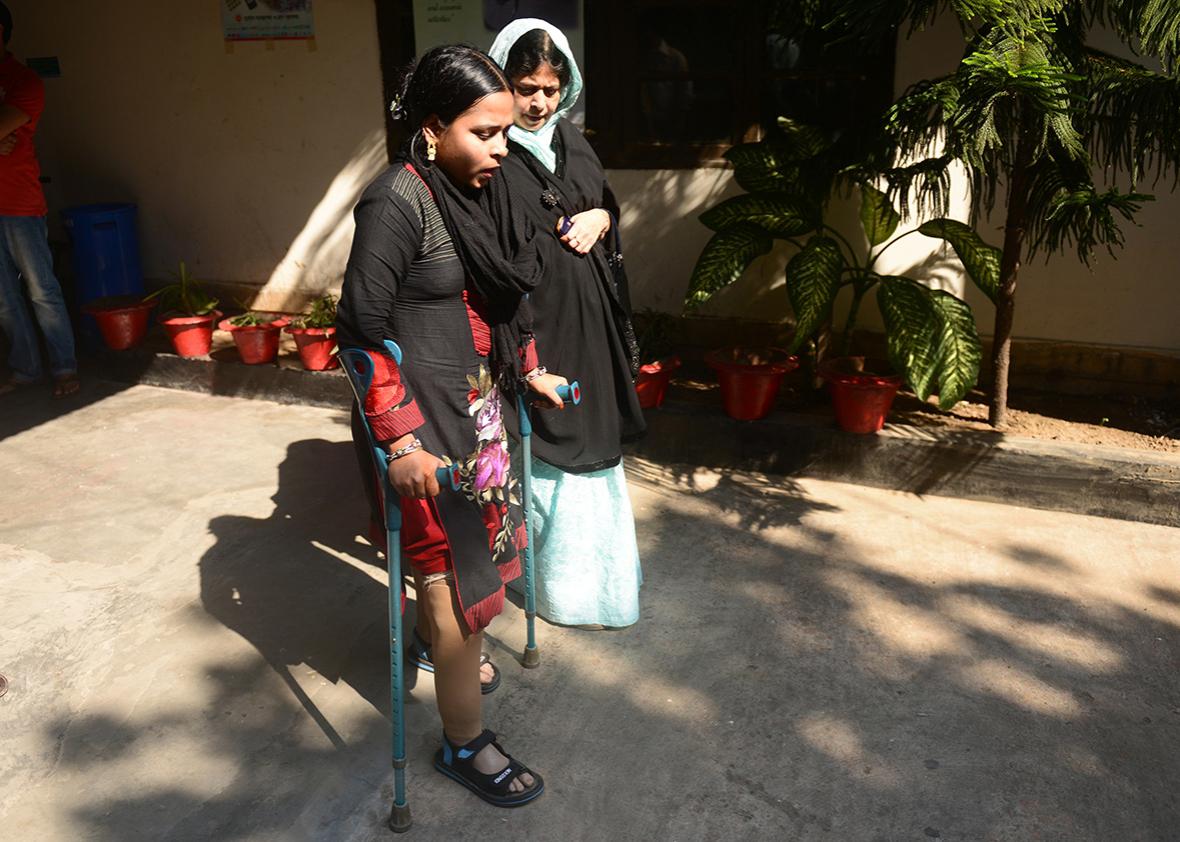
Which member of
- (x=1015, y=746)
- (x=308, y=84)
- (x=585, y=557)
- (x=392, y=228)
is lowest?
(x=1015, y=746)

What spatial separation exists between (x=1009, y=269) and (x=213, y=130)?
481cm

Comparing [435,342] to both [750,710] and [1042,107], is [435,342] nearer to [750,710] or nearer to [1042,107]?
[750,710]

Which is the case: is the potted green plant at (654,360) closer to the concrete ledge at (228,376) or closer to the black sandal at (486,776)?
the concrete ledge at (228,376)

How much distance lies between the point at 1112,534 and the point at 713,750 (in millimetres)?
2195

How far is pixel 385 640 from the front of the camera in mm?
3629

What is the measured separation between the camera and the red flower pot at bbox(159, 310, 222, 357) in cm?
608

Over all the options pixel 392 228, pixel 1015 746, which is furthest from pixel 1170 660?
pixel 392 228

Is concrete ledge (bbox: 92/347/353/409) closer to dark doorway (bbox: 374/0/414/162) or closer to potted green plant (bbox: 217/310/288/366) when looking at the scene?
potted green plant (bbox: 217/310/288/366)

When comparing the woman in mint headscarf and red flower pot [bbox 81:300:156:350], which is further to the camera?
red flower pot [bbox 81:300:156:350]

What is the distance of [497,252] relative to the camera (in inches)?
107

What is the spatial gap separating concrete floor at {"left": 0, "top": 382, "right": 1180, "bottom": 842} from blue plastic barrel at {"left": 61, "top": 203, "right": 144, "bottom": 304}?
2116 millimetres

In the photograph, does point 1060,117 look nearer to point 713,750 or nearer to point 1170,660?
point 1170,660

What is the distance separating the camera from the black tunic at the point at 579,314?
328 cm

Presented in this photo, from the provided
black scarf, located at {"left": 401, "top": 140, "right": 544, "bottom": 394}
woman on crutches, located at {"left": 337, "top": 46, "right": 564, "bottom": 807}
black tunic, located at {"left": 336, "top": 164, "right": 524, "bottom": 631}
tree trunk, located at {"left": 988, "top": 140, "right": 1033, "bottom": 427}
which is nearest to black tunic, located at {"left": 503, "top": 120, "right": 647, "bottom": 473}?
black scarf, located at {"left": 401, "top": 140, "right": 544, "bottom": 394}
